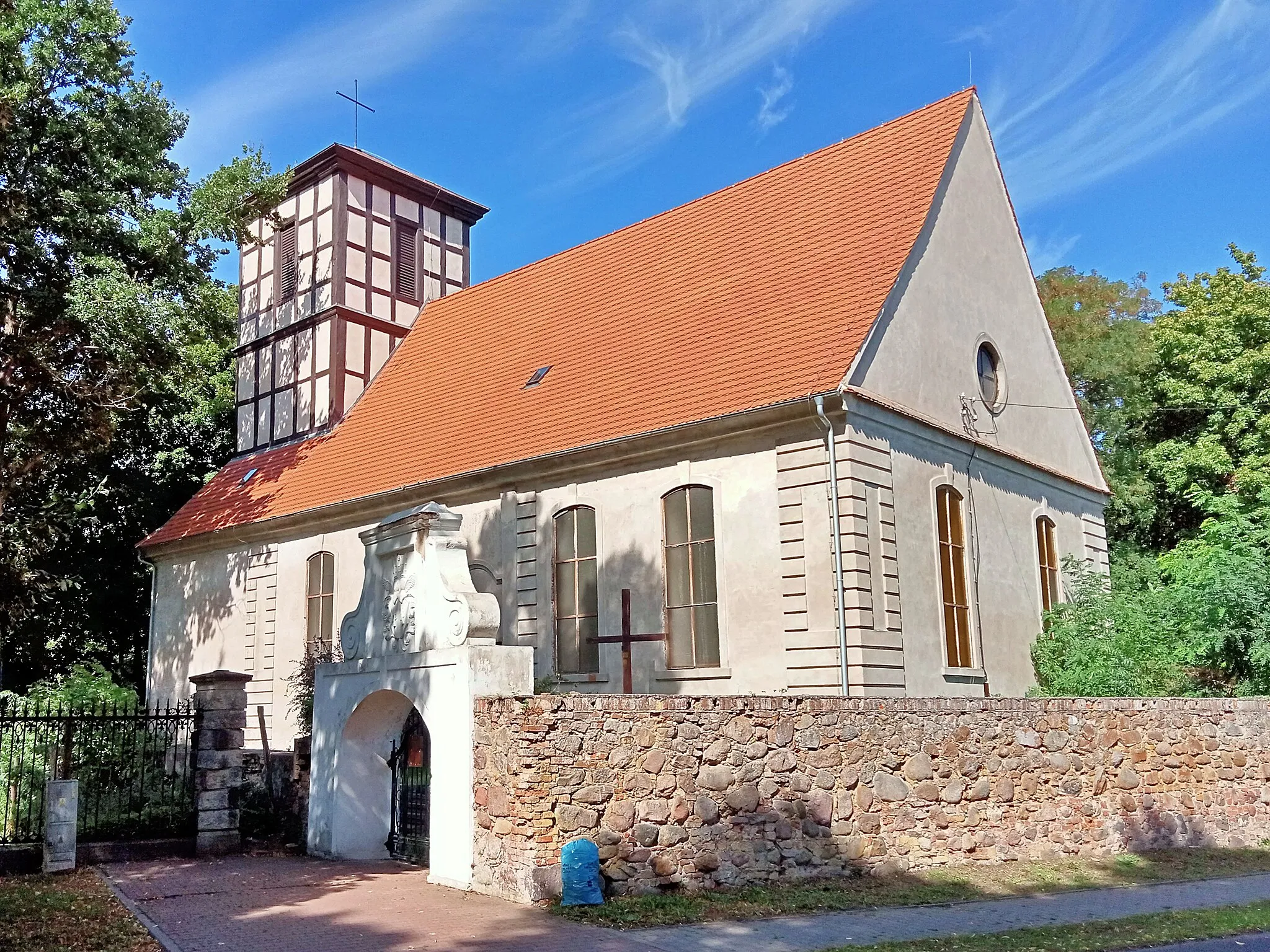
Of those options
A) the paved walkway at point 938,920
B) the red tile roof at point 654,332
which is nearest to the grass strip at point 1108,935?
the paved walkway at point 938,920

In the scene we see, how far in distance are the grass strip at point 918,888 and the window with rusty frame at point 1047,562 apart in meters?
5.55

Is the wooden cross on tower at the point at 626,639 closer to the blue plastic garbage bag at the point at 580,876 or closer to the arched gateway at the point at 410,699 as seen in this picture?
the arched gateway at the point at 410,699

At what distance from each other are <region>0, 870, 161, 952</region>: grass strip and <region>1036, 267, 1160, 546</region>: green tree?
2295 centimetres

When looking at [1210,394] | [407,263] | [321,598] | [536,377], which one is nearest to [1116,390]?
[1210,394]

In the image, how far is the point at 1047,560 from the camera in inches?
760

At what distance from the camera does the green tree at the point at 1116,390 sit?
27219 mm

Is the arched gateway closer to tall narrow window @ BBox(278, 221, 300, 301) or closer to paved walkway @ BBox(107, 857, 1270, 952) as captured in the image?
paved walkway @ BBox(107, 857, 1270, 952)

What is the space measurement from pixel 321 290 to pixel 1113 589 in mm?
17452

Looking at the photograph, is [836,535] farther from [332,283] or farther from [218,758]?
[332,283]

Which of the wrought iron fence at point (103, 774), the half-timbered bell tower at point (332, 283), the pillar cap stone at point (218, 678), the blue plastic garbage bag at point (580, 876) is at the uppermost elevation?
the half-timbered bell tower at point (332, 283)

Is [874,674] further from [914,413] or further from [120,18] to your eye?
[120,18]

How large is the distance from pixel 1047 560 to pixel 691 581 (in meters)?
6.85

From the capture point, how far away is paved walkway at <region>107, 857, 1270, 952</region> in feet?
28.9

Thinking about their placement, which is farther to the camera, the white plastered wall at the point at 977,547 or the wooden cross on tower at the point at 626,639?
the white plastered wall at the point at 977,547
